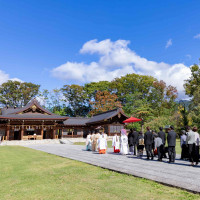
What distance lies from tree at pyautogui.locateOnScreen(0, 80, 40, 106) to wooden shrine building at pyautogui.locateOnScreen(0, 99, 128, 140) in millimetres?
14021

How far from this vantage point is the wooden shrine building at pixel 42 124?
93.0ft

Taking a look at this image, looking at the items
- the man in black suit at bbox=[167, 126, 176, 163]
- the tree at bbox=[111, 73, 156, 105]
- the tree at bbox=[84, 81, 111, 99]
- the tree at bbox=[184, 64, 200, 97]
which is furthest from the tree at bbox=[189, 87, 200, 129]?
the tree at bbox=[84, 81, 111, 99]

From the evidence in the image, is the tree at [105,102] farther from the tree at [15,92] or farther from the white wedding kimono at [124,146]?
the white wedding kimono at [124,146]

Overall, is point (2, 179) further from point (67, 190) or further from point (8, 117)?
point (8, 117)

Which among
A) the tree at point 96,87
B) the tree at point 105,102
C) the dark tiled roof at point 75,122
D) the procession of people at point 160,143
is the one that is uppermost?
the tree at point 96,87

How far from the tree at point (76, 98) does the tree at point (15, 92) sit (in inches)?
353

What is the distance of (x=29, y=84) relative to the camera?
4912 cm

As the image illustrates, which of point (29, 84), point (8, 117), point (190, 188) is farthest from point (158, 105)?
point (190, 188)

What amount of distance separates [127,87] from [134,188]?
41592mm

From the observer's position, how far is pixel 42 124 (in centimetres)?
2995

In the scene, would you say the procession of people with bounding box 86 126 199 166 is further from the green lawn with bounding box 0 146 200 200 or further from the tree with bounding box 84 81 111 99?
the tree with bounding box 84 81 111 99

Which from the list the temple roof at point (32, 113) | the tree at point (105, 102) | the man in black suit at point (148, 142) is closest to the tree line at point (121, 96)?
the tree at point (105, 102)

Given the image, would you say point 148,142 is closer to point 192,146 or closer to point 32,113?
point 192,146

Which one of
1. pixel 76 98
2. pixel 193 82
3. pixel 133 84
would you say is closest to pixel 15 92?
pixel 76 98
